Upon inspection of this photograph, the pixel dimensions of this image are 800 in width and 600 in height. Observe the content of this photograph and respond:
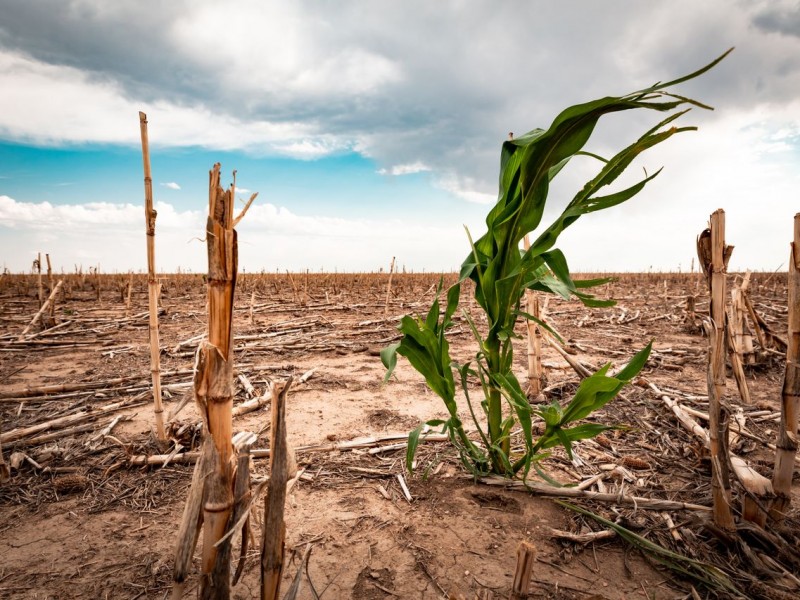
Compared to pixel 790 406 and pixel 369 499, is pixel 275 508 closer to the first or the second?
pixel 369 499

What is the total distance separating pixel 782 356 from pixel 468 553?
5634 millimetres

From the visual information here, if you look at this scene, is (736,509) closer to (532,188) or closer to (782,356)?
(532,188)

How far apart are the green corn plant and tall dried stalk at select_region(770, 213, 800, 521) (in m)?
0.80

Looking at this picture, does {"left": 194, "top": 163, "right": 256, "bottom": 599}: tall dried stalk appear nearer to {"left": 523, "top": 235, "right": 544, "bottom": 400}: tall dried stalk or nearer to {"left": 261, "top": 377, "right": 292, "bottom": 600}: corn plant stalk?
{"left": 261, "top": 377, "right": 292, "bottom": 600}: corn plant stalk

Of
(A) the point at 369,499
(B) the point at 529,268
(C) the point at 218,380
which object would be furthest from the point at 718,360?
(C) the point at 218,380

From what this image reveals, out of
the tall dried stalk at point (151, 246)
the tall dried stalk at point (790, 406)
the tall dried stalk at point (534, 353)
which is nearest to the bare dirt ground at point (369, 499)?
the tall dried stalk at point (790, 406)

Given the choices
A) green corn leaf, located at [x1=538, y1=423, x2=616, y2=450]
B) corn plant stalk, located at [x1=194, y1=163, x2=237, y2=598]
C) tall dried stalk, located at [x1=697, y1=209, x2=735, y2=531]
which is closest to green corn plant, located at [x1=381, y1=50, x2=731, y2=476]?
green corn leaf, located at [x1=538, y1=423, x2=616, y2=450]

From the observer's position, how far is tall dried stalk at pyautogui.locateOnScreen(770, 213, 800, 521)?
202 cm

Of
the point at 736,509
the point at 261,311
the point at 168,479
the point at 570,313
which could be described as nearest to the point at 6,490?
the point at 168,479

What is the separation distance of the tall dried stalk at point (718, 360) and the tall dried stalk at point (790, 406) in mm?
291

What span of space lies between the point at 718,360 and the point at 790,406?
1.72 feet

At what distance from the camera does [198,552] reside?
227 centimetres

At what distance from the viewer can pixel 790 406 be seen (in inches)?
80.5

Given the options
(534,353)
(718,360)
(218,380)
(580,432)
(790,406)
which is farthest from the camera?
(534,353)
